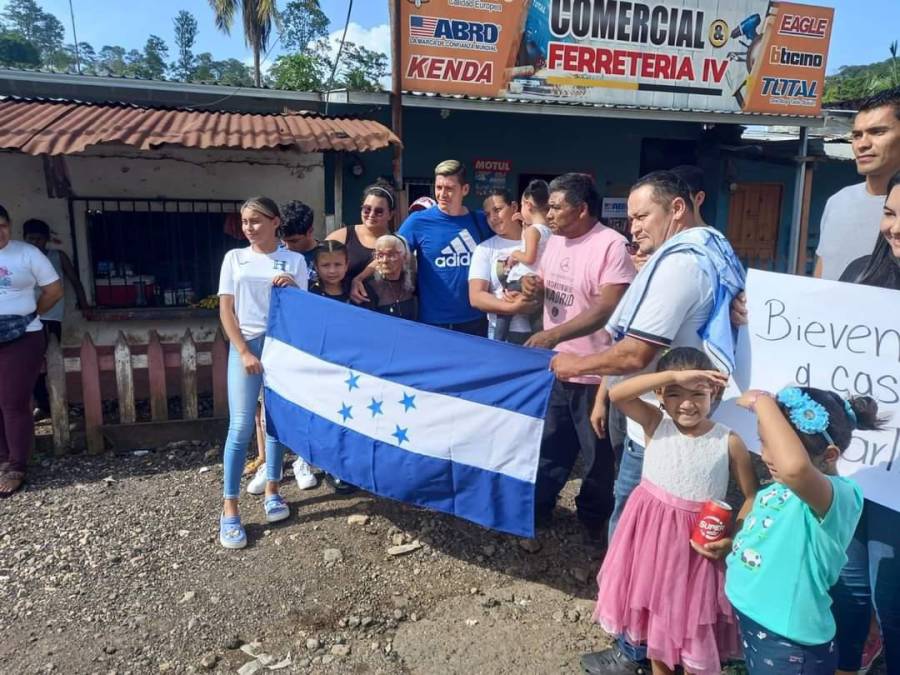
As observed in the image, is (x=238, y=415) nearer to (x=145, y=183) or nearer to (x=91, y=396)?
(x=91, y=396)

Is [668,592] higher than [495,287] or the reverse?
the reverse

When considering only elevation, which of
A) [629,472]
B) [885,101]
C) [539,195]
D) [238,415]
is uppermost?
[885,101]

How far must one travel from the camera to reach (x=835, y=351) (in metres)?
2.19

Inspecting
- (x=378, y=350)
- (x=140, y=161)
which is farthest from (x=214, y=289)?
(x=378, y=350)

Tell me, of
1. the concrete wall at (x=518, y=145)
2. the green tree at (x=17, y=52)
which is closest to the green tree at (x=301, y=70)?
the concrete wall at (x=518, y=145)

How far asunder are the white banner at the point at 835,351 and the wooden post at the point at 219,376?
3921 mm

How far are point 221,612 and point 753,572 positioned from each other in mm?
2317

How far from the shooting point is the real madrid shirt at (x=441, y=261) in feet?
13.4

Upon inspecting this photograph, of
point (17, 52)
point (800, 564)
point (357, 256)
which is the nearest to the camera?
point (800, 564)

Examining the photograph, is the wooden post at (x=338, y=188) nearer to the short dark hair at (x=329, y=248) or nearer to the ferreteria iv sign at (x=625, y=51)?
the ferreteria iv sign at (x=625, y=51)

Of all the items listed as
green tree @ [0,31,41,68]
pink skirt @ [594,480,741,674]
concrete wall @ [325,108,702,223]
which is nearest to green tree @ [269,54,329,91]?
concrete wall @ [325,108,702,223]

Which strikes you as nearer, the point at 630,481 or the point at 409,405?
the point at 630,481

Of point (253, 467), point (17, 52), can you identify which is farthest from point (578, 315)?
point (17, 52)

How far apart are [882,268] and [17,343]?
4.80 metres
